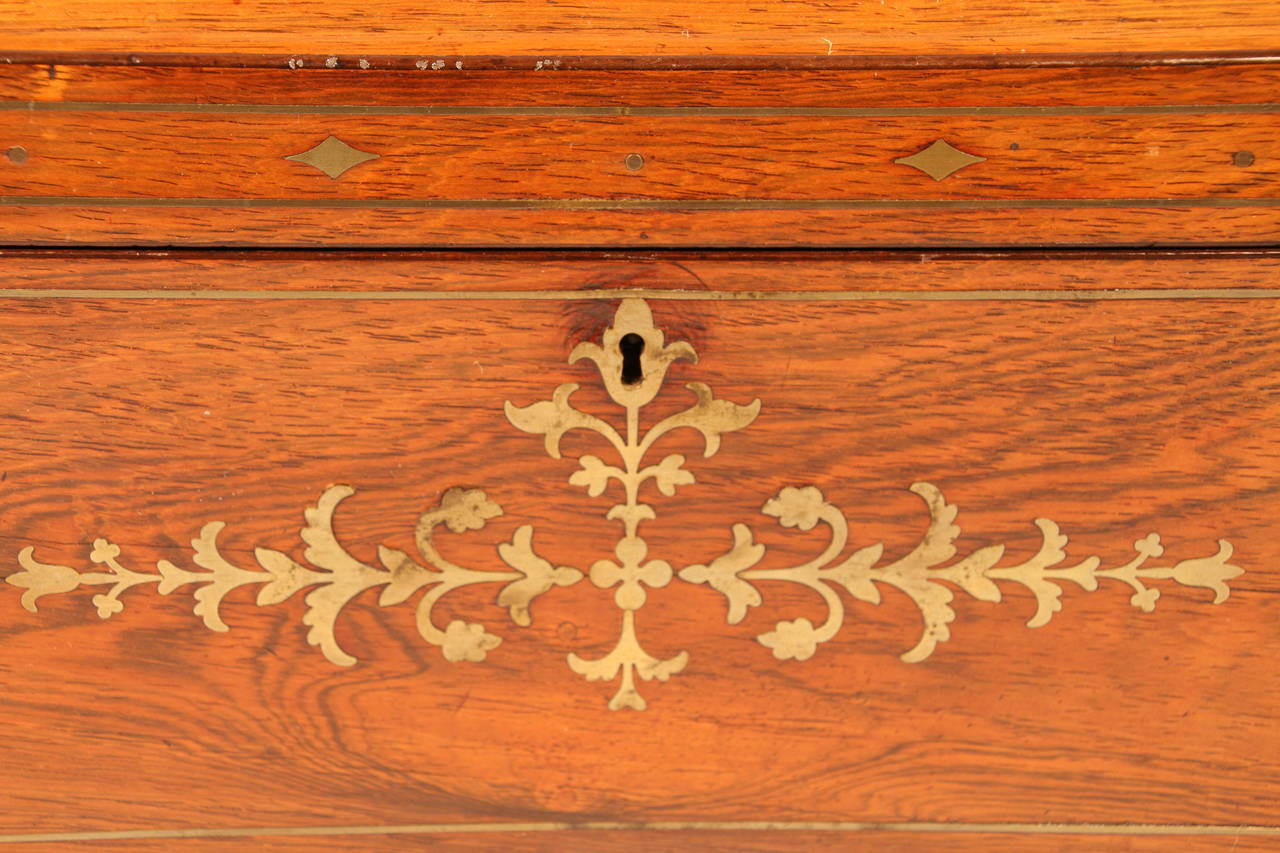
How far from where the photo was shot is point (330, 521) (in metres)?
0.70

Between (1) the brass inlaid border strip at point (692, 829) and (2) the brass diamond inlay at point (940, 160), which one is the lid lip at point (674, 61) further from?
(1) the brass inlaid border strip at point (692, 829)

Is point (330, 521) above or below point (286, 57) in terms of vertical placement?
below

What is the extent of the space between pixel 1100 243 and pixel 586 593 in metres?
0.40

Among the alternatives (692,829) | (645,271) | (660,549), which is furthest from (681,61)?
(692,829)

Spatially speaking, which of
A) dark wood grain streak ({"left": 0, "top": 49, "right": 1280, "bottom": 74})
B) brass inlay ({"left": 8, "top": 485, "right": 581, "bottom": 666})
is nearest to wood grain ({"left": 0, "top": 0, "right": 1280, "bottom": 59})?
dark wood grain streak ({"left": 0, "top": 49, "right": 1280, "bottom": 74})

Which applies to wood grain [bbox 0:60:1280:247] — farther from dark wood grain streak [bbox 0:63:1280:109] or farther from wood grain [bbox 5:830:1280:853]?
wood grain [bbox 5:830:1280:853]

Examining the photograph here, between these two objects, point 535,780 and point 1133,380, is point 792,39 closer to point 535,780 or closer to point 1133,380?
point 1133,380

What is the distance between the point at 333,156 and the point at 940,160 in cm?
37

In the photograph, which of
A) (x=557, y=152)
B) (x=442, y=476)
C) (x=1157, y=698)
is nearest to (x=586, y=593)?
(x=442, y=476)

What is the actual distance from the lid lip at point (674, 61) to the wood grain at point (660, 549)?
0.42 ft

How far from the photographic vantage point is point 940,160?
0.65m

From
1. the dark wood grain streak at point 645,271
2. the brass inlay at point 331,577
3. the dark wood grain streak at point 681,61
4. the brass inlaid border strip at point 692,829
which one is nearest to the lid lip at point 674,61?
the dark wood grain streak at point 681,61

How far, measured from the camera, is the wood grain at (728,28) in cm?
62

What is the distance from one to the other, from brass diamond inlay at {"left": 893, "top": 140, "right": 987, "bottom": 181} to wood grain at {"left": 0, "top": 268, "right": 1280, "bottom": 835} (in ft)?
0.29
